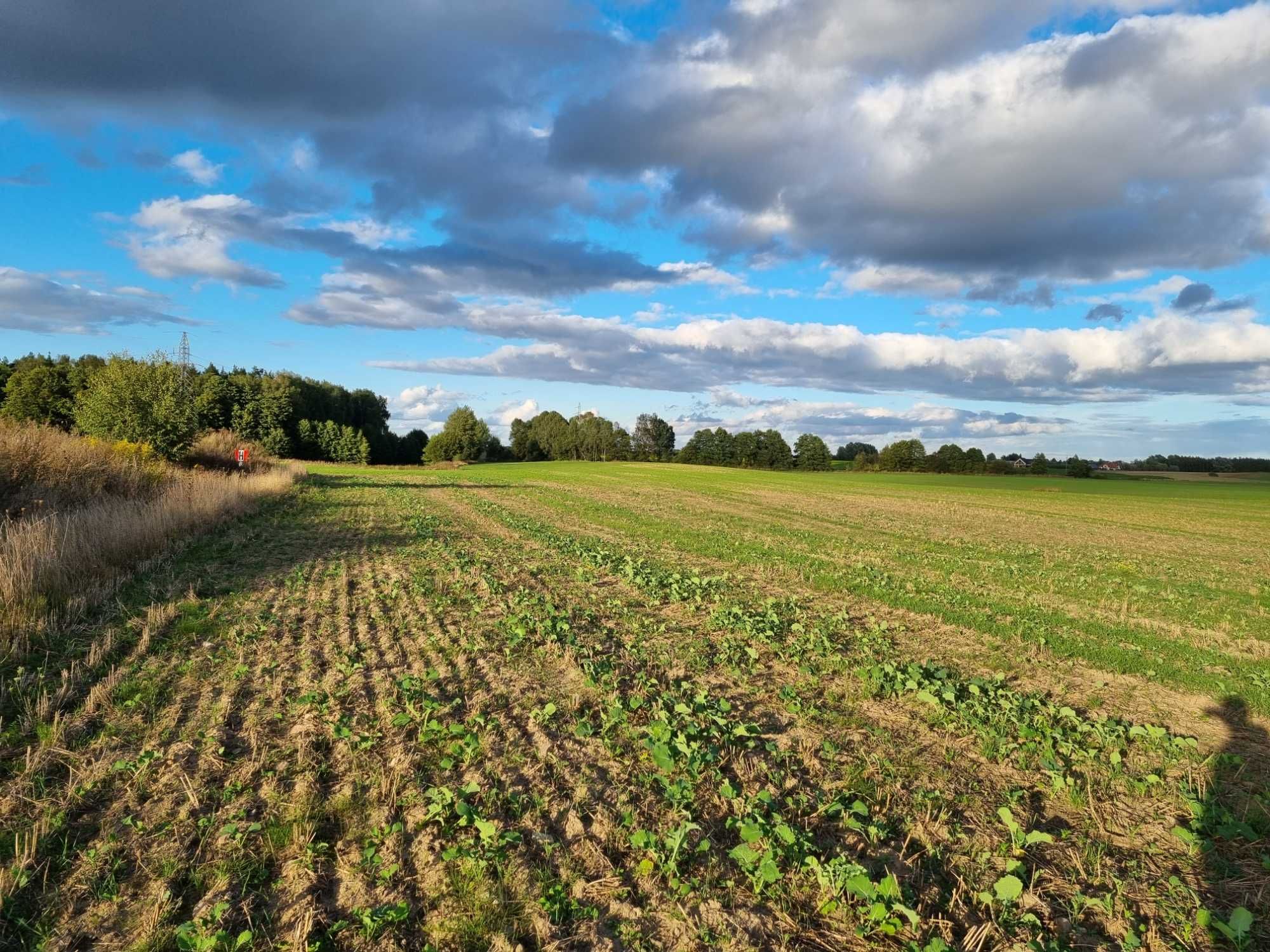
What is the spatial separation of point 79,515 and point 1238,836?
18.7m

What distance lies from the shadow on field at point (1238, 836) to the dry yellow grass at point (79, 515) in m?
11.9

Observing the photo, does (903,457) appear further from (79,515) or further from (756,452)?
(79,515)

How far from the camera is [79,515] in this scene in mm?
13898

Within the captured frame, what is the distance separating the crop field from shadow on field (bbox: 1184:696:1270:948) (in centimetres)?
3

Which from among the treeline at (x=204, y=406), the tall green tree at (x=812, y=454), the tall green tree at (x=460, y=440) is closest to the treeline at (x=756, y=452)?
the tall green tree at (x=812, y=454)

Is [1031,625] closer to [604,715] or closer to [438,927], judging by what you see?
[604,715]

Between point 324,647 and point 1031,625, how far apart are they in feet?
37.5

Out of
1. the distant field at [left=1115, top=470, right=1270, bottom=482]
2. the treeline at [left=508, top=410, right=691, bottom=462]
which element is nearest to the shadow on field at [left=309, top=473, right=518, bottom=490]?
the treeline at [left=508, top=410, right=691, bottom=462]

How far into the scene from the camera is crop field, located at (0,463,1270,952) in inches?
162

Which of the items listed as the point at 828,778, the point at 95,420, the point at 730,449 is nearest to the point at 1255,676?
the point at 828,778

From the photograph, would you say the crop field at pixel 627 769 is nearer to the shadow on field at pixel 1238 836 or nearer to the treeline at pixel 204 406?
the shadow on field at pixel 1238 836

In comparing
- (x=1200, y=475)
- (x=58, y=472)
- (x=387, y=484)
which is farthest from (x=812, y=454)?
(x=58, y=472)

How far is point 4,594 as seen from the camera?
29.0ft

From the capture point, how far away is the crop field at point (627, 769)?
411 centimetres
